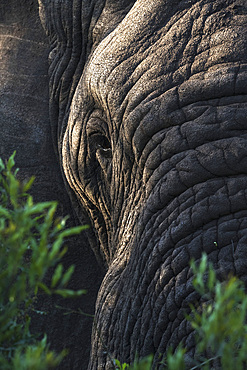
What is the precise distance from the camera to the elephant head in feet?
4.60

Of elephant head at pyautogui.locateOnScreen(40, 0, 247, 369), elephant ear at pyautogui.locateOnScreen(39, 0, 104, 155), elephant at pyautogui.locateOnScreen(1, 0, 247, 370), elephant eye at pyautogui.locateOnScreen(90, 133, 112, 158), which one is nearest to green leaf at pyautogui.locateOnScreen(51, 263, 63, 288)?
elephant head at pyautogui.locateOnScreen(40, 0, 247, 369)

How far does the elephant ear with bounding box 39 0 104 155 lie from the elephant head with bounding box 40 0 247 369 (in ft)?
0.76

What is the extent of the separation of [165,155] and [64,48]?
3.06ft

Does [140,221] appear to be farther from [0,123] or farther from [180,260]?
[0,123]

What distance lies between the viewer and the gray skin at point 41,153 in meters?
2.32

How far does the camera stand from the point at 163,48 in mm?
1610

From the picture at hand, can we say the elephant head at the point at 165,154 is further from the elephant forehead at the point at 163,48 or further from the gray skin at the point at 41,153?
the gray skin at the point at 41,153

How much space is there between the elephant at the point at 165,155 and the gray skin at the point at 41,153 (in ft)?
1.21

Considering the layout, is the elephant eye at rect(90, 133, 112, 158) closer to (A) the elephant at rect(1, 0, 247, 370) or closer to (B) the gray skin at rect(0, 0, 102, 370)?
(A) the elephant at rect(1, 0, 247, 370)

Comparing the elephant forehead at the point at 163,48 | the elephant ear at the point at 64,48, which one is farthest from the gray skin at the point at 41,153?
the elephant forehead at the point at 163,48

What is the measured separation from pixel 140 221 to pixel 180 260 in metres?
0.24

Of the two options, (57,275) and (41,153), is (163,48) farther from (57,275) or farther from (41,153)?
(57,275)

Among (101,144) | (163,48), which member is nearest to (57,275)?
(163,48)

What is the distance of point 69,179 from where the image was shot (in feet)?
7.30
